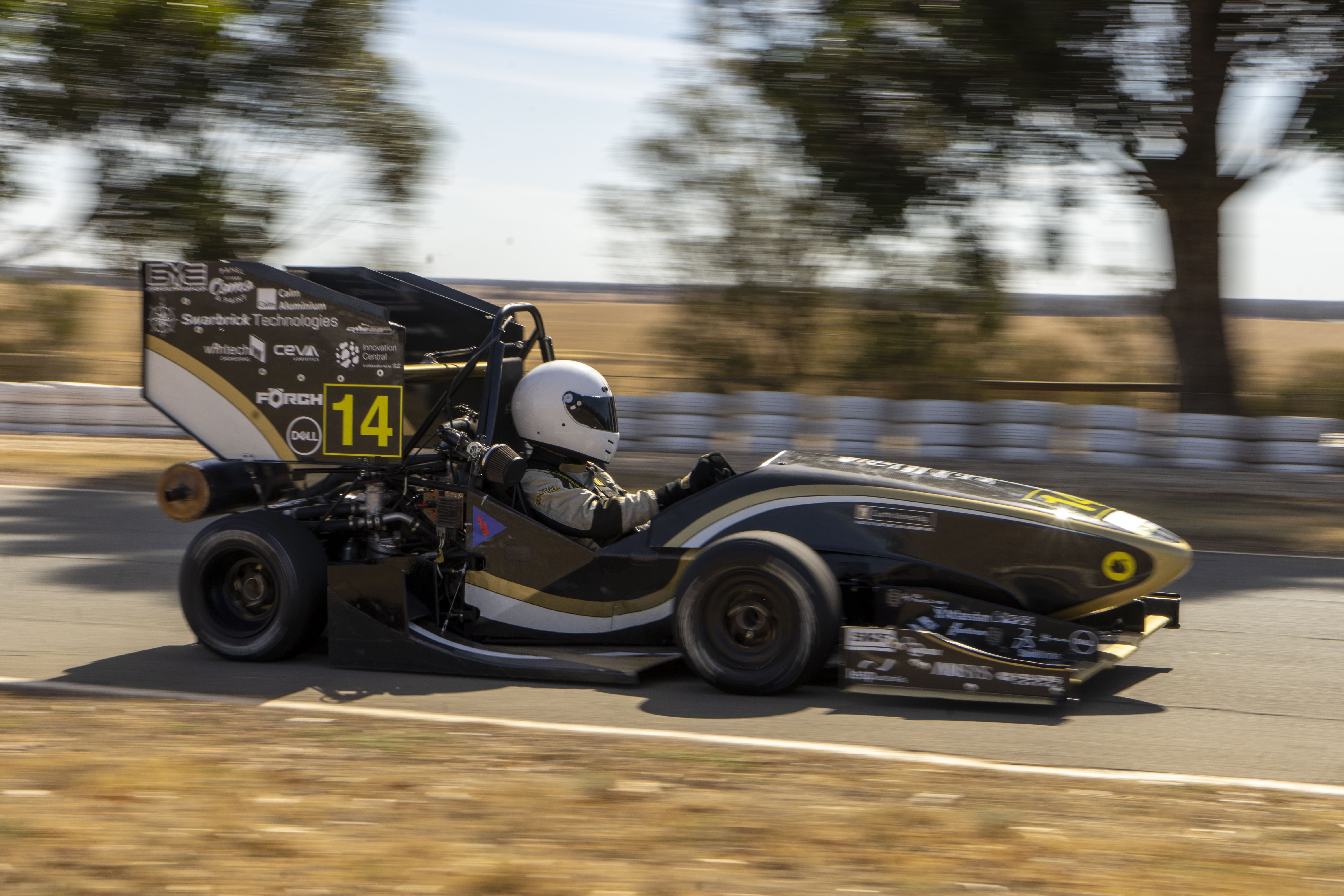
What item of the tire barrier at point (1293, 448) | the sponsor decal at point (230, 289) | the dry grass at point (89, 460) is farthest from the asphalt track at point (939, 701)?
the dry grass at point (89, 460)

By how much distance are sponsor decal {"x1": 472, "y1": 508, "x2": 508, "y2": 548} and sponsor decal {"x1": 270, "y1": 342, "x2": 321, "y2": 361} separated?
105 cm

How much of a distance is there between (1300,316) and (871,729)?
60192 mm

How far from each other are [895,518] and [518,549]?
1.67 m

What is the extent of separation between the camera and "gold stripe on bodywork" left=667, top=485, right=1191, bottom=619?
16.8 feet

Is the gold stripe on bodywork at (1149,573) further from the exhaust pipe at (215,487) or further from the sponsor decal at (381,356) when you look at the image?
the exhaust pipe at (215,487)

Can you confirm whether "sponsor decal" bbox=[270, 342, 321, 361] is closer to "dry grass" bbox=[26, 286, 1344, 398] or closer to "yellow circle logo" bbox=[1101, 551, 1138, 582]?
"yellow circle logo" bbox=[1101, 551, 1138, 582]

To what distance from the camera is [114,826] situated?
3729mm

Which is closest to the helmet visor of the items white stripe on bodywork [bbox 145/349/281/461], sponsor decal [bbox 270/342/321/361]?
sponsor decal [bbox 270/342/321/361]

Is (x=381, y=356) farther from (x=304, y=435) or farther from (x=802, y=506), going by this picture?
(x=802, y=506)

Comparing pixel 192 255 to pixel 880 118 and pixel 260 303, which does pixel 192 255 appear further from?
pixel 260 303

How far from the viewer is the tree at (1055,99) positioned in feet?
41.8

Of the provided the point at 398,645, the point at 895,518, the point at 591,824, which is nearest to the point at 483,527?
the point at 398,645

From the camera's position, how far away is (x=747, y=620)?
17.3 feet

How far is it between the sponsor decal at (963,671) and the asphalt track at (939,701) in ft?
0.53
